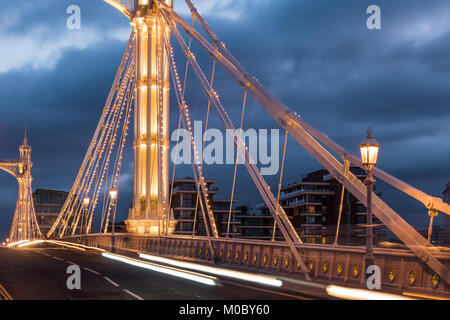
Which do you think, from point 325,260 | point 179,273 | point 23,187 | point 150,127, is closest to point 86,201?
point 150,127

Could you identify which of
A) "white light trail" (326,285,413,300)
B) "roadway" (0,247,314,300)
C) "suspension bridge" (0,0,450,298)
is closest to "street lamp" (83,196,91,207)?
"suspension bridge" (0,0,450,298)

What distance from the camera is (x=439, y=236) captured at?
1583cm

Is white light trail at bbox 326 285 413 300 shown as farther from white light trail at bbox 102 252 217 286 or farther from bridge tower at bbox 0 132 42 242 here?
bridge tower at bbox 0 132 42 242

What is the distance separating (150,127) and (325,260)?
26715 mm

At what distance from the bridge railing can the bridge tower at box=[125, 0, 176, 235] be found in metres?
9.76

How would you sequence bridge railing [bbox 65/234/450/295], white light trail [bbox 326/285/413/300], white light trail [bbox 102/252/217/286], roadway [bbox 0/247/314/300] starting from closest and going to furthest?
white light trail [bbox 326/285/413/300]
bridge railing [bbox 65/234/450/295]
roadway [bbox 0/247/314/300]
white light trail [bbox 102/252/217/286]

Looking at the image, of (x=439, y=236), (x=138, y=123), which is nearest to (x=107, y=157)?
(x=138, y=123)

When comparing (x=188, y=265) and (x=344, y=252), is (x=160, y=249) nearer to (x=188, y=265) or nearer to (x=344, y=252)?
(x=188, y=265)

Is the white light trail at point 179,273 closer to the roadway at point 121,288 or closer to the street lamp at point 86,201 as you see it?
the roadway at point 121,288

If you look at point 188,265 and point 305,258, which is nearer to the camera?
point 305,258

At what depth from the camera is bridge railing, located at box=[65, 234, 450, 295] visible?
1416 centimetres

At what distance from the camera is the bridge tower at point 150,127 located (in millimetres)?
41719
